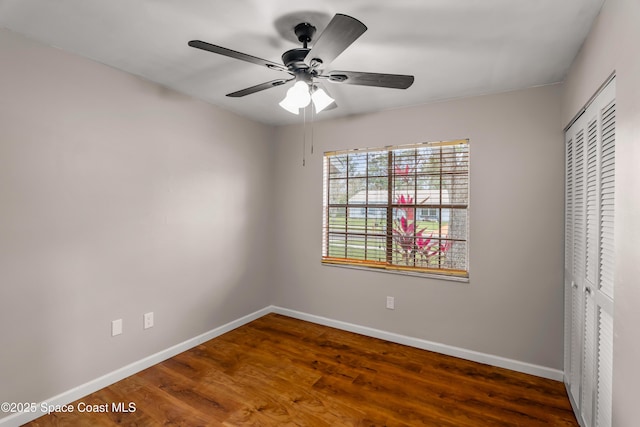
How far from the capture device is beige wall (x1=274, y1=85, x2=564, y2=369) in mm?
2512

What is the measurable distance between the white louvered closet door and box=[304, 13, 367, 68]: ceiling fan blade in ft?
4.11

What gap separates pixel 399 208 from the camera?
127 inches

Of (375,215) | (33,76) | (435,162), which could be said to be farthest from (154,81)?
(435,162)

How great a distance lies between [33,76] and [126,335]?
1.94m

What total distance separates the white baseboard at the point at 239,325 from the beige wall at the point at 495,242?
0.19 feet

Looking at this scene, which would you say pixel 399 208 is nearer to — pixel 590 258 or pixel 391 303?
pixel 391 303

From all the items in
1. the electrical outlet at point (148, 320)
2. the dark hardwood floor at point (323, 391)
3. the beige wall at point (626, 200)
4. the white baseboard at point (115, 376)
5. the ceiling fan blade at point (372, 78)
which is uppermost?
the ceiling fan blade at point (372, 78)

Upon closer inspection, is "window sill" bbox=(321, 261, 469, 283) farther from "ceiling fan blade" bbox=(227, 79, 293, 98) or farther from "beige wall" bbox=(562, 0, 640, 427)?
"ceiling fan blade" bbox=(227, 79, 293, 98)

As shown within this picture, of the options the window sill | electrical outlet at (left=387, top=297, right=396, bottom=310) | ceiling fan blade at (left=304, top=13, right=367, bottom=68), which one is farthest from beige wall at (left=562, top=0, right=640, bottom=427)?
electrical outlet at (left=387, top=297, right=396, bottom=310)

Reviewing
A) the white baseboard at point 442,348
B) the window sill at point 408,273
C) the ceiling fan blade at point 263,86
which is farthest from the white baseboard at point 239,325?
the ceiling fan blade at point 263,86

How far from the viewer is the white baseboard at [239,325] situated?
2.08 metres

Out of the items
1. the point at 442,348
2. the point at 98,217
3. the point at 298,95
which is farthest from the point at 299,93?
the point at 442,348

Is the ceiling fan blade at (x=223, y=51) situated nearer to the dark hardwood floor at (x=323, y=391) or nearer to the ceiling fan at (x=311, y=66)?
the ceiling fan at (x=311, y=66)

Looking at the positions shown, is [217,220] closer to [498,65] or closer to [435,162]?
[435,162]
